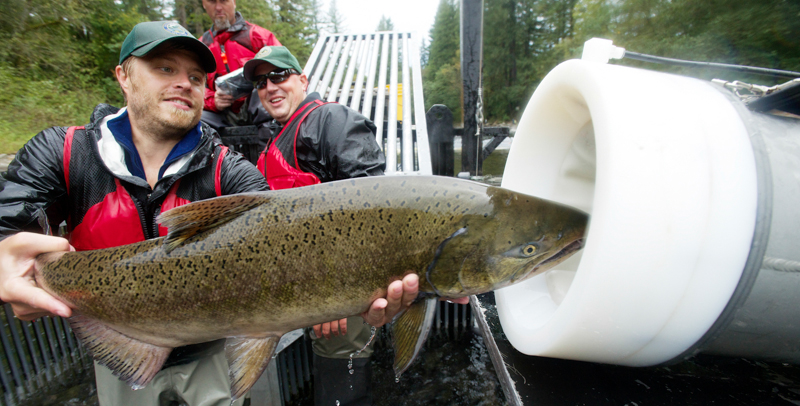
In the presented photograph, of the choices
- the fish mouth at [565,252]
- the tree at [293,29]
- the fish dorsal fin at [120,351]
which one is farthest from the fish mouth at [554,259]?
the tree at [293,29]

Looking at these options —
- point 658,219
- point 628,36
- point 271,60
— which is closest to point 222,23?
point 271,60

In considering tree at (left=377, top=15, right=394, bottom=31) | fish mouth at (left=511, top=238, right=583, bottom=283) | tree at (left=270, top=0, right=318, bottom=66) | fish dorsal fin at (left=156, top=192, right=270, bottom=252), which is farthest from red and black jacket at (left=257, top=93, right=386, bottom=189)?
tree at (left=377, top=15, right=394, bottom=31)

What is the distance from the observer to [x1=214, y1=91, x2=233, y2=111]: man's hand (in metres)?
A: 4.59

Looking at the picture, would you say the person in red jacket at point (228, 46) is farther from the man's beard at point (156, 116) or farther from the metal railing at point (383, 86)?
the man's beard at point (156, 116)

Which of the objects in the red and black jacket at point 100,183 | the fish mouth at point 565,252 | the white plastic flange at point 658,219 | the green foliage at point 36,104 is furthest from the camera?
the green foliage at point 36,104

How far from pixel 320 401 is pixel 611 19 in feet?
118

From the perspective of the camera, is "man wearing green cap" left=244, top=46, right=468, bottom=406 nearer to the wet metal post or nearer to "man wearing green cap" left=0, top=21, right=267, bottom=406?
"man wearing green cap" left=0, top=21, right=267, bottom=406

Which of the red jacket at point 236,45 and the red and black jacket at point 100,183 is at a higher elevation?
the red jacket at point 236,45

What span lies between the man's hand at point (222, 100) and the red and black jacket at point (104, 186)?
251 centimetres

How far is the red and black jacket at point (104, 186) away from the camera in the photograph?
6.56 feet

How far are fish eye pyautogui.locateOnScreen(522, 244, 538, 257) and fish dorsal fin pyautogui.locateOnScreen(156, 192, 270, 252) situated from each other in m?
1.08

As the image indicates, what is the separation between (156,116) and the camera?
2125mm

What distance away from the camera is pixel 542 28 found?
50.1 m

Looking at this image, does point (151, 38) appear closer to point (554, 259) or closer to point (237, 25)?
point (554, 259)
